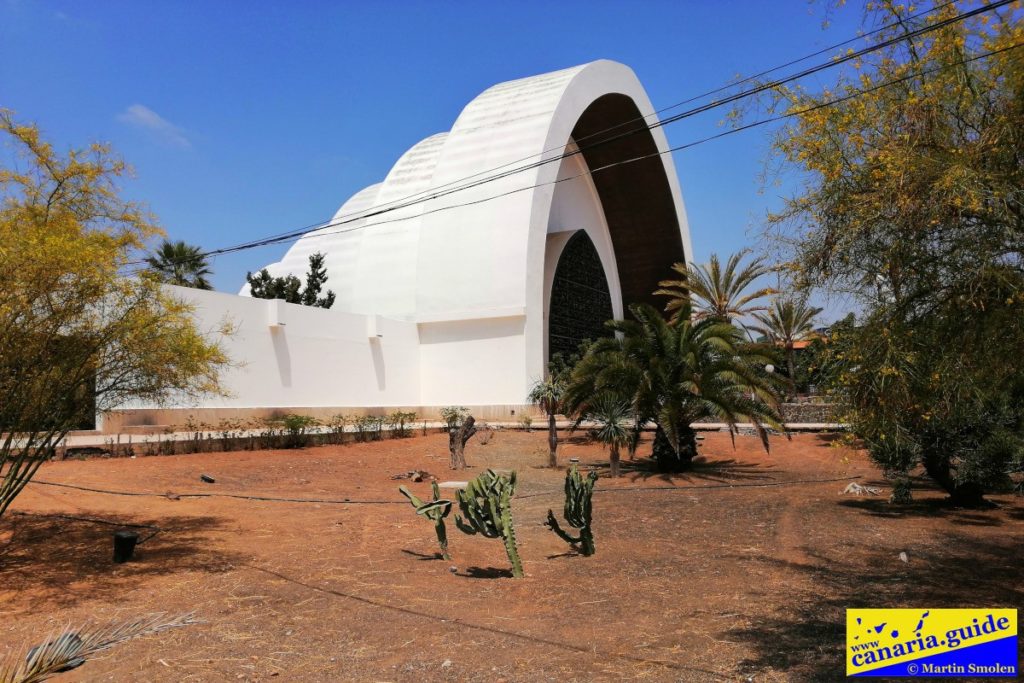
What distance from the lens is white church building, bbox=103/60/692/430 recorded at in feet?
70.9

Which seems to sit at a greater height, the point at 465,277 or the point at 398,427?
the point at 465,277

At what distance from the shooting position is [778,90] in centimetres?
551

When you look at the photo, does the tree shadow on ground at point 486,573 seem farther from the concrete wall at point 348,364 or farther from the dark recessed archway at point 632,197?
the dark recessed archway at point 632,197

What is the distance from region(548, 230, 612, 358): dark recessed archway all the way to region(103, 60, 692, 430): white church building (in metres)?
0.09

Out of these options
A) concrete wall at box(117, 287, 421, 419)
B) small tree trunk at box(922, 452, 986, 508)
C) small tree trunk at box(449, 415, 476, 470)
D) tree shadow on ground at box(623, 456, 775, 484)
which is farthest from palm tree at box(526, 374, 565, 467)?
concrete wall at box(117, 287, 421, 419)

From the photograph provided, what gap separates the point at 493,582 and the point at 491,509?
26.8 inches

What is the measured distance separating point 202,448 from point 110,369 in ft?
28.3

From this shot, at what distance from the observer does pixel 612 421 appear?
1255cm

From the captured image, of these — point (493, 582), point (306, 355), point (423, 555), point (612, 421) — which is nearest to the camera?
point (493, 582)

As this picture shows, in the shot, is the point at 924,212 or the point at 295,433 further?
the point at 295,433

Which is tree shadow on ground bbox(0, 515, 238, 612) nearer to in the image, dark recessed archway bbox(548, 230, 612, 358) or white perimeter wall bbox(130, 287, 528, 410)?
white perimeter wall bbox(130, 287, 528, 410)

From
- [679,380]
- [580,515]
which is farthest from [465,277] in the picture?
[580,515]

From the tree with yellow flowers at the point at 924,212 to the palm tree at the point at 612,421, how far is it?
7047mm

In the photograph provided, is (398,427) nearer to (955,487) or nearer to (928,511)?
(928,511)
